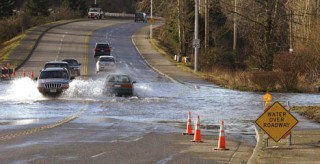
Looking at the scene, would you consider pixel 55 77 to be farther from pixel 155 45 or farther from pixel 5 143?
pixel 155 45

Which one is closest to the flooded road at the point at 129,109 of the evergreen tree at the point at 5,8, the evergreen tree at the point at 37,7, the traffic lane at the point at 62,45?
the traffic lane at the point at 62,45

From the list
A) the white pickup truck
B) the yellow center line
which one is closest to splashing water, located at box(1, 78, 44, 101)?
the yellow center line

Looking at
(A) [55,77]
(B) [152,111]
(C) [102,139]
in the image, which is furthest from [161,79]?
(C) [102,139]

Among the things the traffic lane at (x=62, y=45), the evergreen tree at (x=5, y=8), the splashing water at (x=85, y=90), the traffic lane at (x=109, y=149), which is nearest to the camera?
the traffic lane at (x=109, y=149)

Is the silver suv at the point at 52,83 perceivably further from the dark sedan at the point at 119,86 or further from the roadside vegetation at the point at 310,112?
the roadside vegetation at the point at 310,112

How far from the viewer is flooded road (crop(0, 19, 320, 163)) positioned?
2139 centimetres

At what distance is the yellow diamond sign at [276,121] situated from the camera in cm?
1630

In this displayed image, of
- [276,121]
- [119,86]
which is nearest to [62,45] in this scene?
[119,86]

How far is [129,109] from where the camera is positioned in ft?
98.5

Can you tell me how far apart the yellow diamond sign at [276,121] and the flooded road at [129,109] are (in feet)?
10.9

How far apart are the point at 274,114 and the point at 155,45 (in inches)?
2712

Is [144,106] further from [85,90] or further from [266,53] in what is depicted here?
[266,53]

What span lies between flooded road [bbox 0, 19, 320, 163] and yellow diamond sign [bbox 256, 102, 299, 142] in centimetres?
331

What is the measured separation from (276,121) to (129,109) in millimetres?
14298
